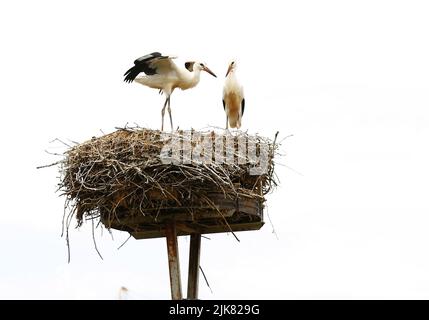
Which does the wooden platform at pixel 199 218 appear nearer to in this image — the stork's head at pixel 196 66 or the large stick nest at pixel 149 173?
the large stick nest at pixel 149 173

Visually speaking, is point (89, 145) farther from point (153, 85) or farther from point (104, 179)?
point (153, 85)

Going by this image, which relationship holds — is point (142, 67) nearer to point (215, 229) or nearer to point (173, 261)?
point (215, 229)

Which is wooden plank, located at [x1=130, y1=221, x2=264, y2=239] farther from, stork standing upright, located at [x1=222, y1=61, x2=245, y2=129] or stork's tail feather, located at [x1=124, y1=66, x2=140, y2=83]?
stork standing upright, located at [x1=222, y1=61, x2=245, y2=129]

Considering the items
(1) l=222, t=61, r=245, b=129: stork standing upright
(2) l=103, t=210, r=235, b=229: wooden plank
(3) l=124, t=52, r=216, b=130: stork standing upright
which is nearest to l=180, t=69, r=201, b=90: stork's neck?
(3) l=124, t=52, r=216, b=130: stork standing upright

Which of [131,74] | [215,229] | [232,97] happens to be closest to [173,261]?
[215,229]

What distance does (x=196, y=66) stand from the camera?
10.1 meters

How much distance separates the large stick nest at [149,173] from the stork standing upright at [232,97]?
2585 mm

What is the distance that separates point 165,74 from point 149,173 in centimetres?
247

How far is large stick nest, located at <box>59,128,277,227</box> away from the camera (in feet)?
25.0
